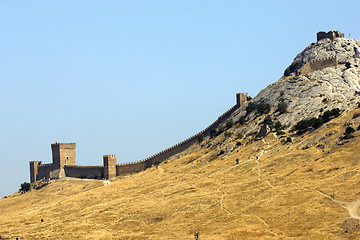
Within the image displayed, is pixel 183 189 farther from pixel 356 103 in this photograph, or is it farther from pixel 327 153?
pixel 356 103

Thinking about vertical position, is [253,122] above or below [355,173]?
above

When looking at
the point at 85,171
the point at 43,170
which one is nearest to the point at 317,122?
the point at 85,171

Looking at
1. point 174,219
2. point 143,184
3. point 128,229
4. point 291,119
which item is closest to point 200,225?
point 174,219

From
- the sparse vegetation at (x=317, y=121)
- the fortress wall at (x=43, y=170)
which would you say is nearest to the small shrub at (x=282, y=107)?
the sparse vegetation at (x=317, y=121)

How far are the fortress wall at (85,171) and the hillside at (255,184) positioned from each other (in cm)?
330

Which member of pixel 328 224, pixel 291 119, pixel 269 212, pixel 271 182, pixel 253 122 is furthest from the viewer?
pixel 253 122

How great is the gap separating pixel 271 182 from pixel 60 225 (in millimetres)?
30870

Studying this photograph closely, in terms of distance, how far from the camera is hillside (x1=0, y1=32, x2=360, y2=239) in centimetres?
6209

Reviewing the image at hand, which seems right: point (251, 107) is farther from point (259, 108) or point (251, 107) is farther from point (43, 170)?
point (43, 170)

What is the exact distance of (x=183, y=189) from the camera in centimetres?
8600

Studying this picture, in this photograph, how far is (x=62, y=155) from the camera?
135 m

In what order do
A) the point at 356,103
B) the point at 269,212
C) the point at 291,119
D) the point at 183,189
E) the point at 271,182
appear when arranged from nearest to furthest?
1. the point at 269,212
2. the point at 271,182
3. the point at 183,189
4. the point at 356,103
5. the point at 291,119

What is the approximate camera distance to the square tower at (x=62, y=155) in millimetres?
135125

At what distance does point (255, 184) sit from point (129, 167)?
5152 centimetres
